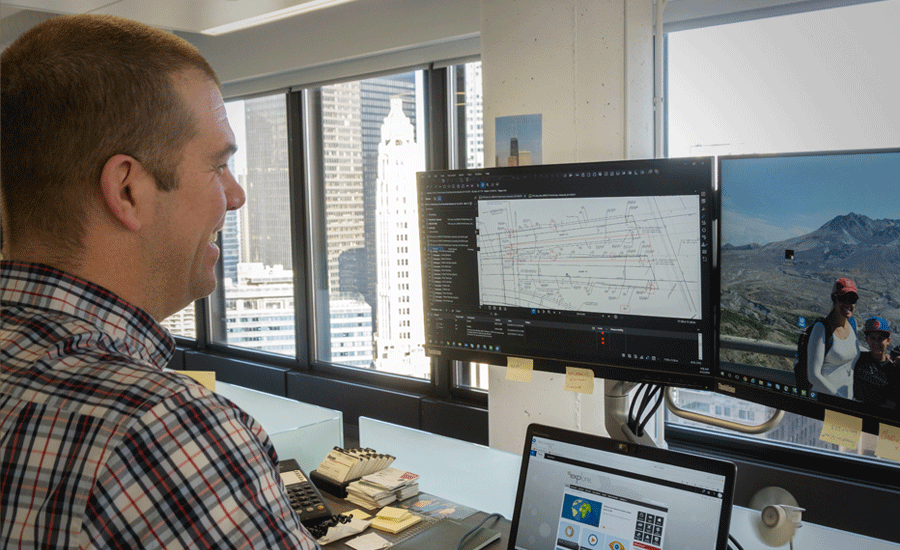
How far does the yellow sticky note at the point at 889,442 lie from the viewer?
1146 millimetres

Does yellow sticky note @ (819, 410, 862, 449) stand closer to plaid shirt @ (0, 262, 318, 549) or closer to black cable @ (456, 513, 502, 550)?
black cable @ (456, 513, 502, 550)

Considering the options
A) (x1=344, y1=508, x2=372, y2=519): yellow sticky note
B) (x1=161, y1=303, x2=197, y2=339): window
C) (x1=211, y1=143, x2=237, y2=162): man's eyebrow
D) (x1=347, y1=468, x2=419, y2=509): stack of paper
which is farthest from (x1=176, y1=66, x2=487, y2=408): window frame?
(x1=211, y1=143, x2=237, y2=162): man's eyebrow

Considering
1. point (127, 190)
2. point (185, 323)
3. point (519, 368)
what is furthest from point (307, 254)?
point (127, 190)

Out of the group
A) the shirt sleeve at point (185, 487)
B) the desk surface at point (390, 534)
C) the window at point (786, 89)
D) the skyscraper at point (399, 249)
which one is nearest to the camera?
the shirt sleeve at point (185, 487)

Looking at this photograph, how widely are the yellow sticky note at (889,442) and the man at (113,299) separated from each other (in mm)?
1030

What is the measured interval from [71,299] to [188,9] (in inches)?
120

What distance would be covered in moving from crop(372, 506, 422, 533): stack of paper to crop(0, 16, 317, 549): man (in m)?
1.04

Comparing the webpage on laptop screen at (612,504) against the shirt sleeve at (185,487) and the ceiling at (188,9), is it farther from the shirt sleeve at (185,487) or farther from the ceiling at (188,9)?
the ceiling at (188,9)

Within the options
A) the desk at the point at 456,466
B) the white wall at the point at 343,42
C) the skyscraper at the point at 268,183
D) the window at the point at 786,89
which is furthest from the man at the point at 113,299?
the skyscraper at the point at 268,183

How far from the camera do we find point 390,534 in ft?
5.56

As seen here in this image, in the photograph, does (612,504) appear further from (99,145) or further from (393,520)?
(99,145)

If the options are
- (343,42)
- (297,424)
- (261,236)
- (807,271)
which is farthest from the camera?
(261,236)

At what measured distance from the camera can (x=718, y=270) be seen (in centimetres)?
145

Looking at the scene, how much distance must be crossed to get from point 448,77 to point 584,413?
216 cm
